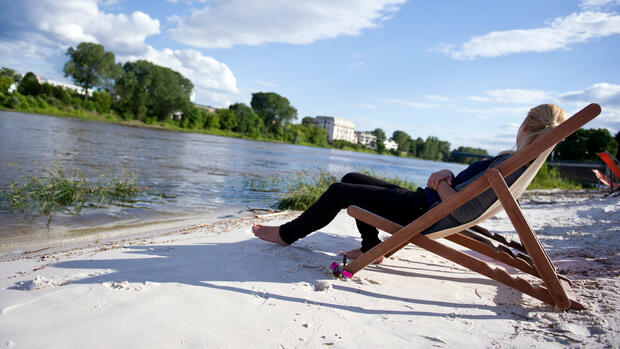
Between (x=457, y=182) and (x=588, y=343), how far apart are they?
1.25 metres

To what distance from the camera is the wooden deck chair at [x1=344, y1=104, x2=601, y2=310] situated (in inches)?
84.2

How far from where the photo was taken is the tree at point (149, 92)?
5956cm

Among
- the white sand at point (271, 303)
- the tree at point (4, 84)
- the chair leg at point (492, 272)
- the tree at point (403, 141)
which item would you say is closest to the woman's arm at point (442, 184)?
the chair leg at point (492, 272)

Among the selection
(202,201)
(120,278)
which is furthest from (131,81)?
(120,278)

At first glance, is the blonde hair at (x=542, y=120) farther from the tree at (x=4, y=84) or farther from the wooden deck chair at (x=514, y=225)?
the tree at (x=4, y=84)

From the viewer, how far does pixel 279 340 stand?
6.02 feet

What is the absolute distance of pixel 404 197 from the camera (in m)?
2.87

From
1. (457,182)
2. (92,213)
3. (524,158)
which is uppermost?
(524,158)

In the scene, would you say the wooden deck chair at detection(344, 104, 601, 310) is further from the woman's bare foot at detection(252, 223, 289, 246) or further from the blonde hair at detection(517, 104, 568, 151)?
the woman's bare foot at detection(252, 223, 289, 246)

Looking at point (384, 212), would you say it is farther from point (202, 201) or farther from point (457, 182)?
point (202, 201)

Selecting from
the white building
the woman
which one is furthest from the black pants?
the white building

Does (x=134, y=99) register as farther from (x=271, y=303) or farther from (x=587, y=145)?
(x=271, y=303)

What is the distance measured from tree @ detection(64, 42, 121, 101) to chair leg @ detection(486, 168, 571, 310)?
66.7 meters

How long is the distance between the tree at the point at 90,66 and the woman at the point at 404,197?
65387 mm
